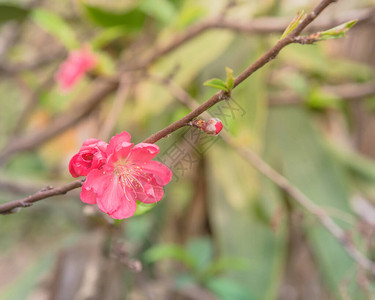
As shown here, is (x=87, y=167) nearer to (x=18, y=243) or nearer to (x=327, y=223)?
(x=327, y=223)

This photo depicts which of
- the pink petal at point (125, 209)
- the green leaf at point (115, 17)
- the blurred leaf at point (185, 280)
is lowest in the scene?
the blurred leaf at point (185, 280)

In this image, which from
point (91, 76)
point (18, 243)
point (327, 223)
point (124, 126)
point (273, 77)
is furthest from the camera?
point (18, 243)

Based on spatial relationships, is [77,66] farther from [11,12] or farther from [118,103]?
[11,12]

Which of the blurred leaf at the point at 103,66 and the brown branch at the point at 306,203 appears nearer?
the brown branch at the point at 306,203

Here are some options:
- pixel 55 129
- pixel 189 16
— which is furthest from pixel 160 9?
pixel 55 129

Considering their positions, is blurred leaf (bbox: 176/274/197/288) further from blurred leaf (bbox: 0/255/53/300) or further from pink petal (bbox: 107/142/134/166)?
pink petal (bbox: 107/142/134/166)

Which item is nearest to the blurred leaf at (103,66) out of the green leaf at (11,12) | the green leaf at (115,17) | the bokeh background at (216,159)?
the bokeh background at (216,159)

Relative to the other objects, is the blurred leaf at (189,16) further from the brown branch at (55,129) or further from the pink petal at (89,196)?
the pink petal at (89,196)

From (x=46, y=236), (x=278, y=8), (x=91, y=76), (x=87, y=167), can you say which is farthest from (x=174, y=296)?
(x=46, y=236)
